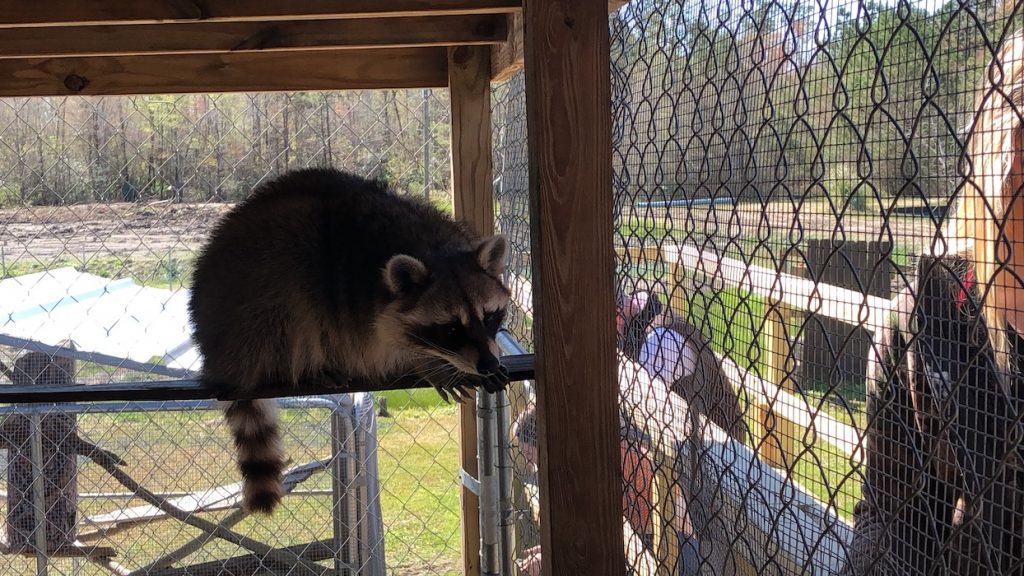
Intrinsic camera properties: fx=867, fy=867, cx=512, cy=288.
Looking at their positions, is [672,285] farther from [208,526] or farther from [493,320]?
[208,526]

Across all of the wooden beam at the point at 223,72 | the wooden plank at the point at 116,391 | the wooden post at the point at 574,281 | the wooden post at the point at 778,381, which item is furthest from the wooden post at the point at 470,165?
the wooden post at the point at 574,281

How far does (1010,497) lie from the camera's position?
50.4 inches

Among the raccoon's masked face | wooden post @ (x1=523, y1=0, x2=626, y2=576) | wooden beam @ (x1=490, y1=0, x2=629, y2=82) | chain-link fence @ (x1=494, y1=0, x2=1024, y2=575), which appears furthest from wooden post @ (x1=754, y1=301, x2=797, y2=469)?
wooden beam @ (x1=490, y1=0, x2=629, y2=82)

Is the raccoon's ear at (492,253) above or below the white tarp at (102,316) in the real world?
above

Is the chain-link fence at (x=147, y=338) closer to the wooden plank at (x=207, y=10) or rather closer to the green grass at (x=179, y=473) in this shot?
the green grass at (x=179, y=473)

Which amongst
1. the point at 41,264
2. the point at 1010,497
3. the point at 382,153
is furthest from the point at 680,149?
the point at 41,264

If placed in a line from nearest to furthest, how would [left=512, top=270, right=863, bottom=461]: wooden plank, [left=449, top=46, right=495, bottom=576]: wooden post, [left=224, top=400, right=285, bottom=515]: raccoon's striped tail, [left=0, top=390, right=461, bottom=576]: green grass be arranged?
[left=512, top=270, right=863, bottom=461]: wooden plank, [left=224, top=400, right=285, bottom=515]: raccoon's striped tail, [left=449, top=46, right=495, bottom=576]: wooden post, [left=0, top=390, right=461, bottom=576]: green grass

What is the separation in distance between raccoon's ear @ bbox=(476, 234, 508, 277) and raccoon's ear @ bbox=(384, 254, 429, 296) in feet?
0.56

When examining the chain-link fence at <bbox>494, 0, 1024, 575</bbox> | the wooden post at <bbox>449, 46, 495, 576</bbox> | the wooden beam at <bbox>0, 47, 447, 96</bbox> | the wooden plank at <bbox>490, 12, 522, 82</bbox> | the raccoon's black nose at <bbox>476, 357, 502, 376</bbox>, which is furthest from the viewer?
the wooden post at <bbox>449, 46, 495, 576</bbox>

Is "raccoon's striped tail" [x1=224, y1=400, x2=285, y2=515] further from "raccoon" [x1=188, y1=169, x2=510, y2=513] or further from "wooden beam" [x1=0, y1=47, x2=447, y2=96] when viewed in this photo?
"wooden beam" [x1=0, y1=47, x2=447, y2=96]

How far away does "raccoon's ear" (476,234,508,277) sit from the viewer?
2551 mm

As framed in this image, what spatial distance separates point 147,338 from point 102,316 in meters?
0.22

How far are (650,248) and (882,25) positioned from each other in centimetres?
113

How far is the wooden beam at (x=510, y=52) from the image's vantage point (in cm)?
266
